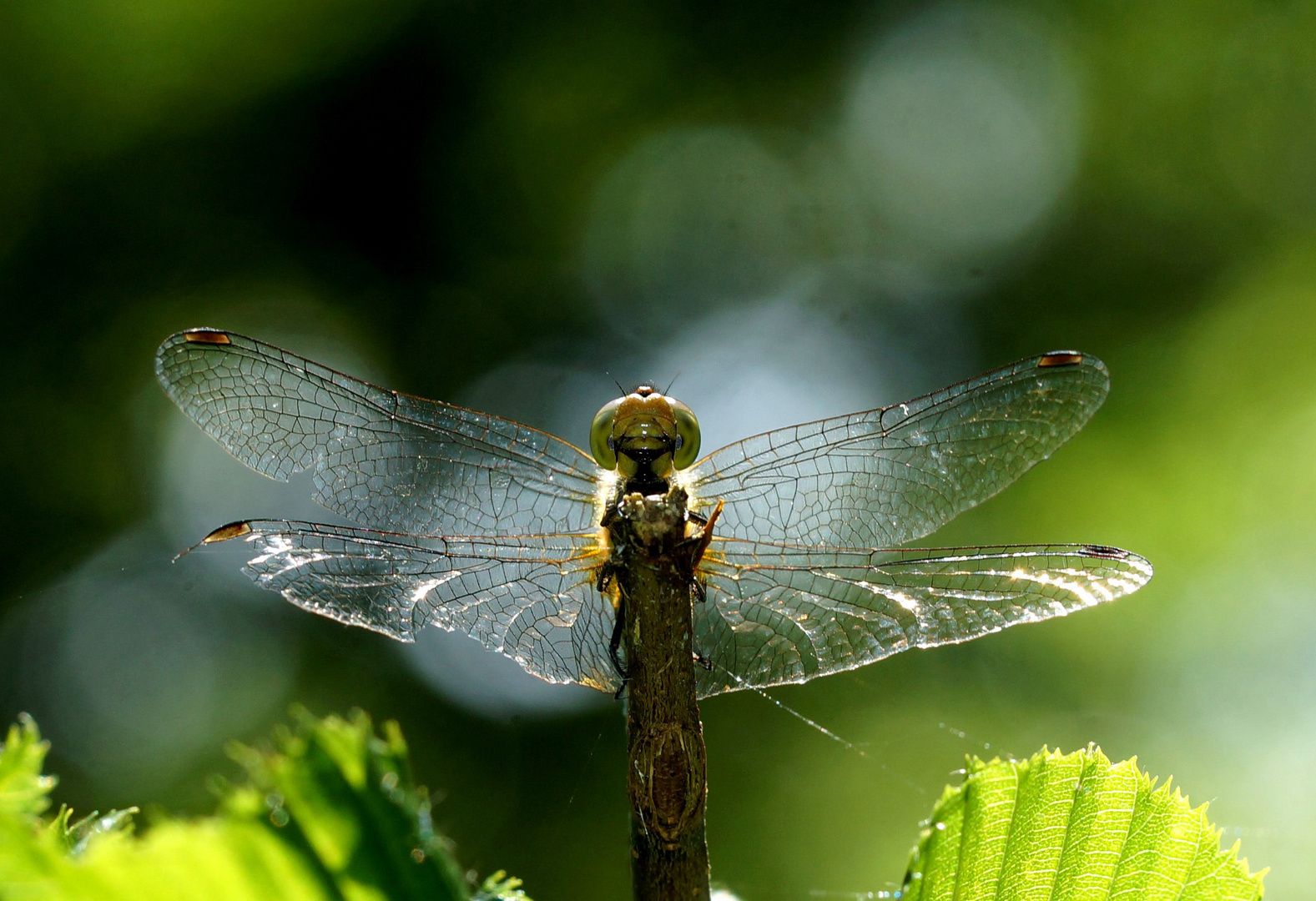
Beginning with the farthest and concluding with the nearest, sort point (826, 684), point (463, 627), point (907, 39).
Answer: point (907, 39) → point (826, 684) → point (463, 627)

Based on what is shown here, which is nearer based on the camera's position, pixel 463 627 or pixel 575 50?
pixel 463 627

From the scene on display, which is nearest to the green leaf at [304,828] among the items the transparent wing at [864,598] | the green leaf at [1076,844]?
the green leaf at [1076,844]

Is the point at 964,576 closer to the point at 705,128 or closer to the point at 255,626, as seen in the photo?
the point at 255,626

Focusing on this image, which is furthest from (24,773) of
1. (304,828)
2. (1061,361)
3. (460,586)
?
(1061,361)

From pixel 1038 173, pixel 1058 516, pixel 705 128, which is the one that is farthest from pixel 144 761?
pixel 1038 173

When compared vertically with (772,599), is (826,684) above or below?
above

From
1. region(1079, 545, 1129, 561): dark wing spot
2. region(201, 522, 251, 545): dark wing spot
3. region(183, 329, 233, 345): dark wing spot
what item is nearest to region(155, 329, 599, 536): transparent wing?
region(183, 329, 233, 345): dark wing spot

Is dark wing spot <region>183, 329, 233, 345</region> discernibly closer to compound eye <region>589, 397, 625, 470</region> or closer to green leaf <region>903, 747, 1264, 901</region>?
compound eye <region>589, 397, 625, 470</region>
